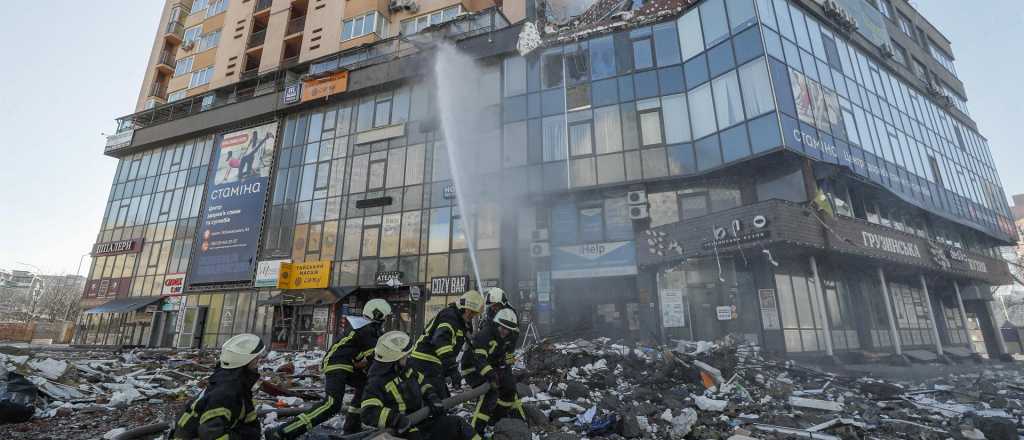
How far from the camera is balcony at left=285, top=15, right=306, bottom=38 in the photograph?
105 ft

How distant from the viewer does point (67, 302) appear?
6053cm

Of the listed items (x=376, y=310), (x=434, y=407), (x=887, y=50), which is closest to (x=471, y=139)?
(x=376, y=310)

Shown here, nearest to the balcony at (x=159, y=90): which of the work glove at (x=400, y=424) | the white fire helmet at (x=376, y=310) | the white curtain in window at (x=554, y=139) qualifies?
the white curtain in window at (x=554, y=139)

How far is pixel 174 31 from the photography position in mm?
38531

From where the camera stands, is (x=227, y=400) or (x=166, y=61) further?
(x=166, y=61)

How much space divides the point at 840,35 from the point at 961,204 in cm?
1252

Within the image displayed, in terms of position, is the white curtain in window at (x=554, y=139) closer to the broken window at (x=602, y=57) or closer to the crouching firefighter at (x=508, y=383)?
the broken window at (x=602, y=57)

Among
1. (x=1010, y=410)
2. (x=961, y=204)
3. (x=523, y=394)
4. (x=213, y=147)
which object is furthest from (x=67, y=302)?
(x=961, y=204)

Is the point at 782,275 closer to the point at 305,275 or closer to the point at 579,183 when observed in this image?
the point at 579,183

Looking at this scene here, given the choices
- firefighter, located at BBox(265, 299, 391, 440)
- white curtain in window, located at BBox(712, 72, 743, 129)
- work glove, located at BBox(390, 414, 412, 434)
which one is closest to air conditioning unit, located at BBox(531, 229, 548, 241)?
white curtain in window, located at BBox(712, 72, 743, 129)

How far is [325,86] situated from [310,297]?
12.7 meters

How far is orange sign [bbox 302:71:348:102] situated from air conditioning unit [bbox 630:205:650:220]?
18307mm

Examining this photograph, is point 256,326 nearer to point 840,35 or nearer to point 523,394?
point 523,394

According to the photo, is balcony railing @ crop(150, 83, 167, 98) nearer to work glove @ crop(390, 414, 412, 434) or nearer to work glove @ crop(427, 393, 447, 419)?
work glove @ crop(427, 393, 447, 419)
